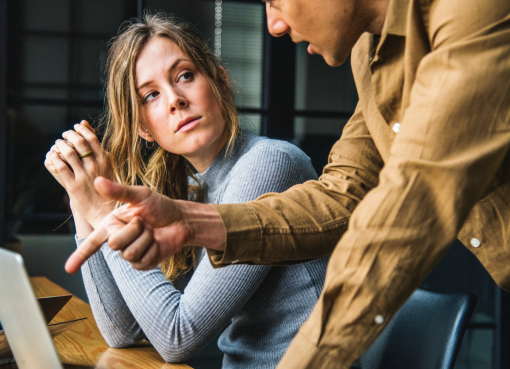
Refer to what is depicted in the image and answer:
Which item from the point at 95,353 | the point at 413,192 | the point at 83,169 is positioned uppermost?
the point at 413,192

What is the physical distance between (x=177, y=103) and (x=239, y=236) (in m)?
0.61

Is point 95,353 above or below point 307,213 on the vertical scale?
below

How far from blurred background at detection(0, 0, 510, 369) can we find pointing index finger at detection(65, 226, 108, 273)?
7.15ft

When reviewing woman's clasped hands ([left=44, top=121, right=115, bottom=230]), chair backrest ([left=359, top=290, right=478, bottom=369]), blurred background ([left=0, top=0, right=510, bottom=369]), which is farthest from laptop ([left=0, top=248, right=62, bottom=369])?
blurred background ([left=0, top=0, right=510, bottom=369])

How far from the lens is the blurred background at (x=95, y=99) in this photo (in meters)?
2.71

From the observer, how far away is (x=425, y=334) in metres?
1.06

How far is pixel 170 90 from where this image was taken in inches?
51.5

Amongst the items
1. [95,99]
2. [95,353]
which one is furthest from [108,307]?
[95,99]

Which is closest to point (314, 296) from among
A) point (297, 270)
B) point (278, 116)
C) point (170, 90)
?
point (297, 270)

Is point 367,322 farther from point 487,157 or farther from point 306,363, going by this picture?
point 487,157

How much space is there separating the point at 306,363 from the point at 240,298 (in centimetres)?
55

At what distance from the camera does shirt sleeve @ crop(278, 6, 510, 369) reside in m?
0.54

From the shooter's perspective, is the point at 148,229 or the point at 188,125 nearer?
the point at 148,229

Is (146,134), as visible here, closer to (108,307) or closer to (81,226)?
(81,226)
